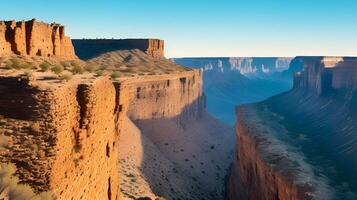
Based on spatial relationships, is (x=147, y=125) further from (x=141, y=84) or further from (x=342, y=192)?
(x=342, y=192)

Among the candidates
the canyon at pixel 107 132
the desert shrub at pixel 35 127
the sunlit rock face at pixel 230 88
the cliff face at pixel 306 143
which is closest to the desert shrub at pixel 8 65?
the canyon at pixel 107 132

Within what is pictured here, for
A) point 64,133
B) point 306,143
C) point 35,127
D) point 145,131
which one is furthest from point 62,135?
point 306,143

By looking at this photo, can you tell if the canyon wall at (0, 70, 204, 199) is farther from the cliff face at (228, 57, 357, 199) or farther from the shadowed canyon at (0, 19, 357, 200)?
the cliff face at (228, 57, 357, 199)

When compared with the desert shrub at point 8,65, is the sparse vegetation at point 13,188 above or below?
below

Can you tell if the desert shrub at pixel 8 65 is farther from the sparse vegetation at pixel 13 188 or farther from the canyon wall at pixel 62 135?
the sparse vegetation at pixel 13 188

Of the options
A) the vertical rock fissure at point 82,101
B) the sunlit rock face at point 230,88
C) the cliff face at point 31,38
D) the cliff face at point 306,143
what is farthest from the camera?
the sunlit rock face at point 230,88

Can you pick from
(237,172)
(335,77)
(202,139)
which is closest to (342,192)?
(237,172)
